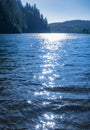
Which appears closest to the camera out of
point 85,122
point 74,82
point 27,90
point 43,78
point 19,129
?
point 19,129

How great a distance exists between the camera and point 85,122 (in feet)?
29.8

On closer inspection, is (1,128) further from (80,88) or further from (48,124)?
(80,88)

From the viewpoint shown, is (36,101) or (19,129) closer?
(19,129)

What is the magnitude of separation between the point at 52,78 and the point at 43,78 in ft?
2.11

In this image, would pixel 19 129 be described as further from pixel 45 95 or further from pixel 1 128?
pixel 45 95

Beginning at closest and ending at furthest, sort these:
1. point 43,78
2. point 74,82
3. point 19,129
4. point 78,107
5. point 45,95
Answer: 1. point 19,129
2. point 78,107
3. point 45,95
4. point 74,82
5. point 43,78

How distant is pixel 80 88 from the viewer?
14.1 metres

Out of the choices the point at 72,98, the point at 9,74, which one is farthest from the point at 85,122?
the point at 9,74

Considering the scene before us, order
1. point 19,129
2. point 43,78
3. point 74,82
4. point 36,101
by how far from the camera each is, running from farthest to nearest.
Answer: point 43,78, point 74,82, point 36,101, point 19,129

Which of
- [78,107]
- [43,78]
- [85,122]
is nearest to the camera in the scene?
[85,122]

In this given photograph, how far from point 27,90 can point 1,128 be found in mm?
5103

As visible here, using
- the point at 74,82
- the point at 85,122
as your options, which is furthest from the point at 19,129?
the point at 74,82

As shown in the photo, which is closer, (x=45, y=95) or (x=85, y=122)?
(x=85, y=122)

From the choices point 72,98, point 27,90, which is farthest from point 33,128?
point 27,90
